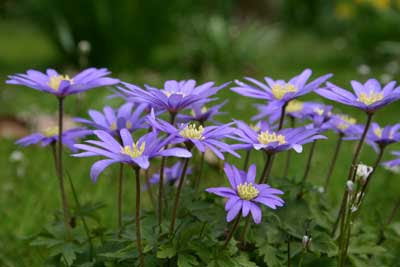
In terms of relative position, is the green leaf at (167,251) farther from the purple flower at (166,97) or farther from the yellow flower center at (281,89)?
the yellow flower center at (281,89)

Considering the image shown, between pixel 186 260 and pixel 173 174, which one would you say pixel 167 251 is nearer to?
pixel 186 260

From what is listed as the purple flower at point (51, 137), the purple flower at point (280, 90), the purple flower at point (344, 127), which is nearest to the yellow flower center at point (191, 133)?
the purple flower at point (280, 90)

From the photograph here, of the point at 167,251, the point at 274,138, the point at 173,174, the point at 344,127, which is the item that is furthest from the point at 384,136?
the point at 167,251

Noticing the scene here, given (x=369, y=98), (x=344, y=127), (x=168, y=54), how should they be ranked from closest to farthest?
(x=369, y=98) → (x=344, y=127) → (x=168, y=54)

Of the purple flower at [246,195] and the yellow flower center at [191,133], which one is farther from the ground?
the yellow flower center at [191,133]

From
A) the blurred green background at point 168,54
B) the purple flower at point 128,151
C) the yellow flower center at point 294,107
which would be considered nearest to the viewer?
the purple flower at point 128,151

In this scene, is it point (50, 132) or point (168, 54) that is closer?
point (50, 132)

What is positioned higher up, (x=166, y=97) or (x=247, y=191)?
(x=166, y=97)
